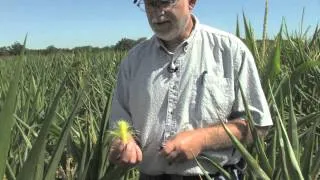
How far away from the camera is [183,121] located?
5.08ft

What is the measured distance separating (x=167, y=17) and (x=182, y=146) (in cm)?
37

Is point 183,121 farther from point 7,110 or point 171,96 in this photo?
point 7,110

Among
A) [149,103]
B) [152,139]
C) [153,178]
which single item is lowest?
[153,178]

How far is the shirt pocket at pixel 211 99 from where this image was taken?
5.08 ft

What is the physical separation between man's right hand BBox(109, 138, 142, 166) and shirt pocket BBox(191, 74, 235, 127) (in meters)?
0.24

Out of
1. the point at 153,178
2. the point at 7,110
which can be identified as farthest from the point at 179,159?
the point at 7,110

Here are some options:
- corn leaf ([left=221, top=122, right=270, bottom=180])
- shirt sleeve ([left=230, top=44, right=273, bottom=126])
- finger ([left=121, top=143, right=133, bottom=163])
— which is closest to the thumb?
finger ([left=121, top=143, right=133, bottom=163])

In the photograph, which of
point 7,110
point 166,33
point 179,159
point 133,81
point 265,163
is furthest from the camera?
point 133,81

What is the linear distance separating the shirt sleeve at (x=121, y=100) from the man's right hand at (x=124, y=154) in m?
0.25

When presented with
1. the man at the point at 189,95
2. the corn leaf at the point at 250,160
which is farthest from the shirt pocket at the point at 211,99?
the corn leaf at the point at 250,160

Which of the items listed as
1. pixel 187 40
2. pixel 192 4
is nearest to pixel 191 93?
pixel 187 40

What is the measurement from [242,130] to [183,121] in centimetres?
17

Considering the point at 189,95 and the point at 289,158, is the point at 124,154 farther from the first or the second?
the point at 289,158

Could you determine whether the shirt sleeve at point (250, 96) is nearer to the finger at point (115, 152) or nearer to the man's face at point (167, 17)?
the man's face at point (167, 17)
